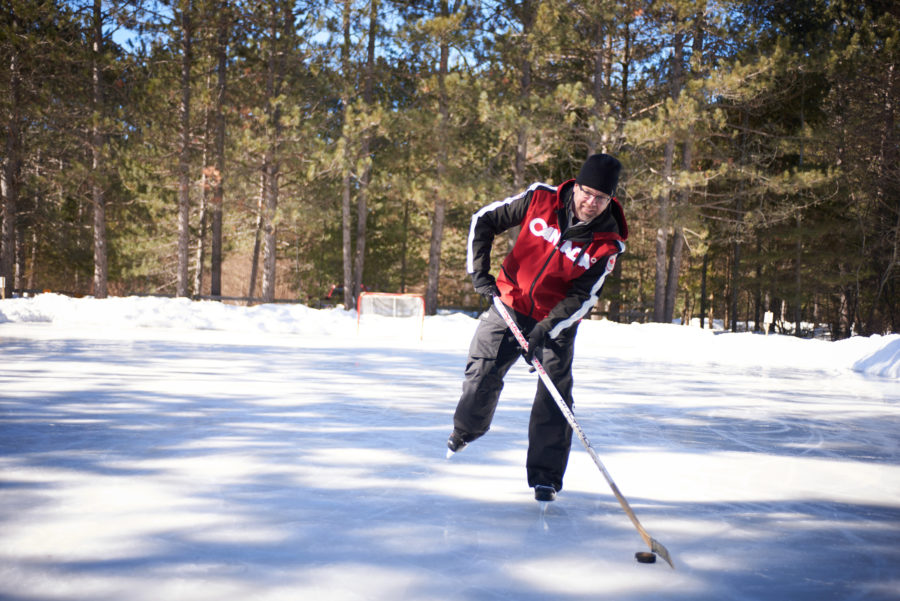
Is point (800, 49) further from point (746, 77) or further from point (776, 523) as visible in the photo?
point (776, 523)

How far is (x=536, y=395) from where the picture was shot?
344 centimetres

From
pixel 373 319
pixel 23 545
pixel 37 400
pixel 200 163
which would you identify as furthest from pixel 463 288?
pixel 23 545

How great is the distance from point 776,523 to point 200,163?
20262mm

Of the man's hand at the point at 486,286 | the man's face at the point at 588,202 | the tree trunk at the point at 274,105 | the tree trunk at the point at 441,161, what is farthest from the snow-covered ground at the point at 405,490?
the tree trunk at the point at 274,105

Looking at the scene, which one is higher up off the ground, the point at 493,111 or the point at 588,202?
the point at 493,111

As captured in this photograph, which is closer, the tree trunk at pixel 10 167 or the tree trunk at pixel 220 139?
the tree trunk at pixel 10 167

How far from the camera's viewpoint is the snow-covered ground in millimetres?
2314

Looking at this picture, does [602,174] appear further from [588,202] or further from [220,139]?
[220,139]

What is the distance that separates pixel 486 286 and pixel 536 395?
1.94 feet

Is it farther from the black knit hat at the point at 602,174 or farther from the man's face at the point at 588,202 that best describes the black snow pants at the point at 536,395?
the black knit hat at the point at 602,174

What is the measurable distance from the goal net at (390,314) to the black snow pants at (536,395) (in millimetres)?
11138

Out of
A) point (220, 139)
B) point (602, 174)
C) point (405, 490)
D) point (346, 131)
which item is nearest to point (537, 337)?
point (602, 174)

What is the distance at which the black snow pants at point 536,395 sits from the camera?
3.29 m

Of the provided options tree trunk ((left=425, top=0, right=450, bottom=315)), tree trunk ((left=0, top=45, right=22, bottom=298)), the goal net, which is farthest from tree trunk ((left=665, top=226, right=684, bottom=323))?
tree trunk ((left=0, top=45, right=22, bottom=298))
